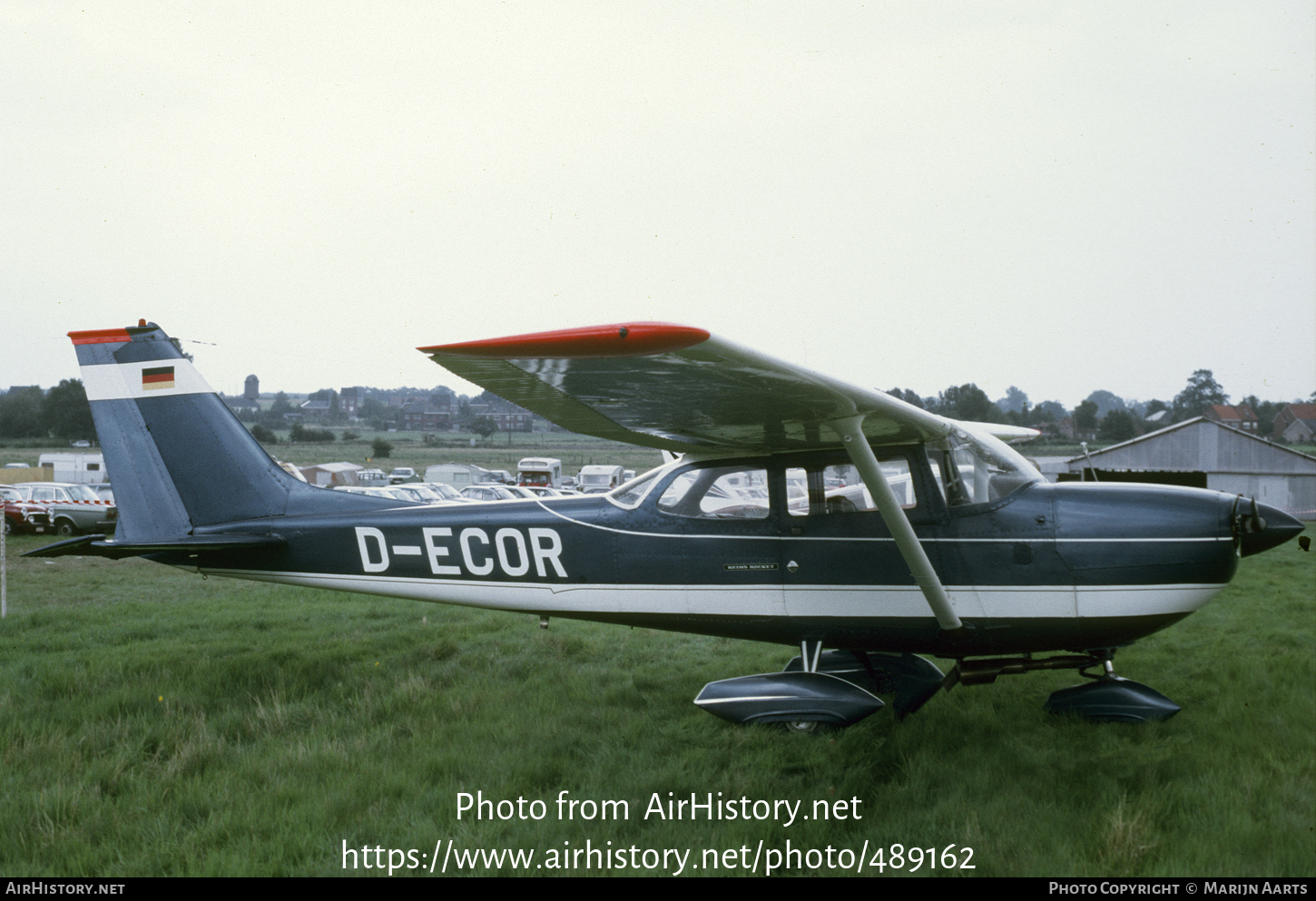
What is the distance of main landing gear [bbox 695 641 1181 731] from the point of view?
463 cm

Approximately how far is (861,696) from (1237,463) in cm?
2996

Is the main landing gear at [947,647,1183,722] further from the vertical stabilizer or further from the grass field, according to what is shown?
the vertical stabilizer

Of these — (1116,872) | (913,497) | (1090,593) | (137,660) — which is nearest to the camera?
(1116,872)

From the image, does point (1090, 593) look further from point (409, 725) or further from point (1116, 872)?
point (409, 725)

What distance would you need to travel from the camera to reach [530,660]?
6.76 m

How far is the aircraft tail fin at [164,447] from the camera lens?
5883mm

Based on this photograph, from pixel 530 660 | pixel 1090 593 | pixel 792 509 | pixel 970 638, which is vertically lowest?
pixel 530 660

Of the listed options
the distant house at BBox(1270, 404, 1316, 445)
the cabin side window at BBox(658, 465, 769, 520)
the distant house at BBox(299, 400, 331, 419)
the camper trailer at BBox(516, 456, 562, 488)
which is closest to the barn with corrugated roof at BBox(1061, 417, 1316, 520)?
the camper trailer at BBox(516, 456, 562, 488)

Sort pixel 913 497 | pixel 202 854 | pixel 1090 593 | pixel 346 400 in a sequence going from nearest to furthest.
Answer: pixel 202 854, pixel 1090 593, pixel 913 497, pixel 346 400

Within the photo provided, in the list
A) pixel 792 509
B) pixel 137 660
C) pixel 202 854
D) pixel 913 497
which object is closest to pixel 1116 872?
pixel 913 497

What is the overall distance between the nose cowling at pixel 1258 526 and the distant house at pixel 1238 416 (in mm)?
54295

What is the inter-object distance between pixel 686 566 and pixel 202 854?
3.18 m

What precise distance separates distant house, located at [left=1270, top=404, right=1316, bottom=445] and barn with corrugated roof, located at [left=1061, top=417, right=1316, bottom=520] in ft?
74.3

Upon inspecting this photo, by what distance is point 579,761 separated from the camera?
439 cm
